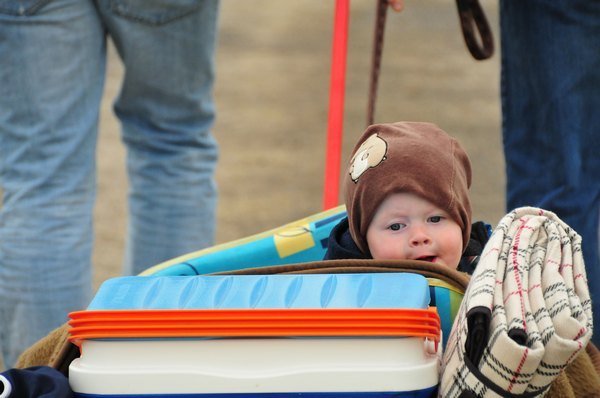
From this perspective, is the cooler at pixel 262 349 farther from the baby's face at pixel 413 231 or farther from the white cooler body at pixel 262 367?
the baby's face at pixel 413 231

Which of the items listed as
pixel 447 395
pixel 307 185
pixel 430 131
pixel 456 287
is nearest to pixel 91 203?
pixel 430 131

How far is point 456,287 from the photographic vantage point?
1816 millimetres

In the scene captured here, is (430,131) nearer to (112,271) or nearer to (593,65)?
(593,65)

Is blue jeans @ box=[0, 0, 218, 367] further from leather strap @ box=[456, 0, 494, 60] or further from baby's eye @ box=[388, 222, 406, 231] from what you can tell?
baby's eye @ box=[388, 222, 406, 231]

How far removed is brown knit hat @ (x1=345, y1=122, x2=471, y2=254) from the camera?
2092 millimetres

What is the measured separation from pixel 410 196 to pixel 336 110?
1.30 feet

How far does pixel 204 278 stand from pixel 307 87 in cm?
446

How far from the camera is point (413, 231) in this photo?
2100mm

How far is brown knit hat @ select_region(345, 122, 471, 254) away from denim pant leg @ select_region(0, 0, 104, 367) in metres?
0.74

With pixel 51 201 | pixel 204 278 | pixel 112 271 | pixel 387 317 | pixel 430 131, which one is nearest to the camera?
pixel 387 317

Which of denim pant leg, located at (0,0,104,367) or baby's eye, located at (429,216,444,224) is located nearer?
baby's eye, located at (429,216,444,224)

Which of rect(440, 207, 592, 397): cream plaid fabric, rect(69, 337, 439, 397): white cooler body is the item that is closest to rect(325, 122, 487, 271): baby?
rect(440, 207, 592, 397): cream plaid fabric

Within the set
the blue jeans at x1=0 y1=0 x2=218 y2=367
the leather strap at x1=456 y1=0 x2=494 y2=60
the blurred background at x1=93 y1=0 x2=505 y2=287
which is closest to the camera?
the blue jeans at x1=0 y1=0 x2=218 y2=367

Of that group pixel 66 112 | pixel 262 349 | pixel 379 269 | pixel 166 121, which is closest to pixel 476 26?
pixel 166 121
